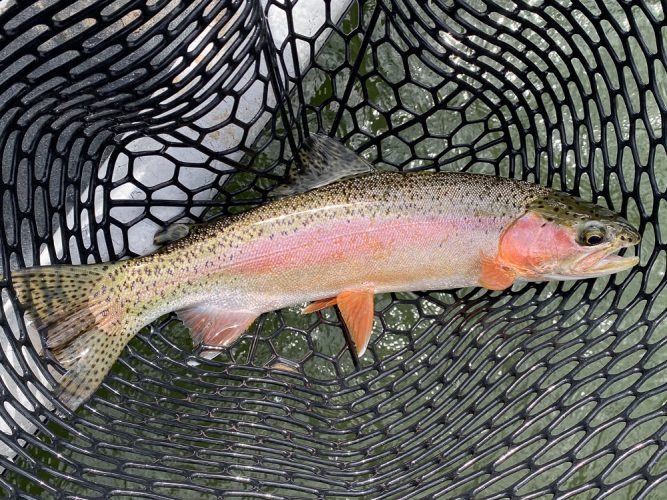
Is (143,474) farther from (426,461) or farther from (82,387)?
(426,461)

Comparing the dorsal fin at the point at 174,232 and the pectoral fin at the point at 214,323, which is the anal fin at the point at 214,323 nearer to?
the pectoral fin at the point at 214,323

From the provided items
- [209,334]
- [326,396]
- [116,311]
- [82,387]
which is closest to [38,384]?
[82,387]

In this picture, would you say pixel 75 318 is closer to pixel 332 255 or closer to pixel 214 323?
pixel 214 323

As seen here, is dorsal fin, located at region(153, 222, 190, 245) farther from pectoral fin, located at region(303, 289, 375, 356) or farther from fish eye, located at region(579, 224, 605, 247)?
fish eye, located at region(579, 224, 605, 247)

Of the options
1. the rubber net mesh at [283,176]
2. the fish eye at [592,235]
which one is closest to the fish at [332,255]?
the fish eye at [592,235]

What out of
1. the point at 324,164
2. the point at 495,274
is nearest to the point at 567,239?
the point at 495,274

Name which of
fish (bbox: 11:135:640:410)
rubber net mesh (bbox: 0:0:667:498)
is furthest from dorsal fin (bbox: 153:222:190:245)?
rubber net mesh (bbox: 0:0:667:498)

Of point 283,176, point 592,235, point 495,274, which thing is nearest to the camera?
point 592,235
